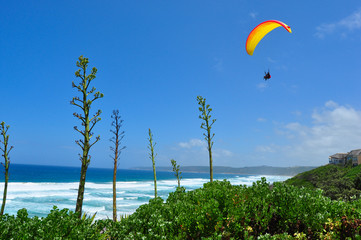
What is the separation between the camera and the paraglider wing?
1249cm

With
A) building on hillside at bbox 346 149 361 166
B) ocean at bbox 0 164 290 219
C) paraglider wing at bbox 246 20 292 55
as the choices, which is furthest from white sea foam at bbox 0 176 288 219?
building on hillside at bbox 346 149 361 166

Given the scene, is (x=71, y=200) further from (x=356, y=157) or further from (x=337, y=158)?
(x=337, y=158)

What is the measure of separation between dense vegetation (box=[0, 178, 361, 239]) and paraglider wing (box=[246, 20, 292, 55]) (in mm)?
9108

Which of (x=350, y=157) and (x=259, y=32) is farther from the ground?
(x=259, y=32)

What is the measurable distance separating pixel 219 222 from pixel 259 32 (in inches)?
471

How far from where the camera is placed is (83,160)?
10.5 metres

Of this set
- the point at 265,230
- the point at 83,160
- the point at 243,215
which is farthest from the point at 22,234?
the point at 83,160

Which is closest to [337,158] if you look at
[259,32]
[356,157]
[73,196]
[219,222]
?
[356,157]

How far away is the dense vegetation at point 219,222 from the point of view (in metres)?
3.83

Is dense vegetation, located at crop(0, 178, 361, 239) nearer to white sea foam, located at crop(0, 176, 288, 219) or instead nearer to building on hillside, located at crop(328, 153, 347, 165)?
white sea foam, located at crop(0, 176, 288, 219)

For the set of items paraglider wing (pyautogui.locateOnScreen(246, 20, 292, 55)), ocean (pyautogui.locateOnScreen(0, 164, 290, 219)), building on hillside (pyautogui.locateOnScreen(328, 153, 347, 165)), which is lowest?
ocean (pyautogui.locateOnScreen(0, 164, 290, 219))

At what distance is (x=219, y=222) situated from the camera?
4.08 meters

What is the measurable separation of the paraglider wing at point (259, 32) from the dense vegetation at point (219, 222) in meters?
9.11

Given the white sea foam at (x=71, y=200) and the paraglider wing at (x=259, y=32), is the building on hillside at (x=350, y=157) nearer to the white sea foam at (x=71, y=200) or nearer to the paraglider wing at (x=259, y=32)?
the white sea foam at (x=71, y=200)
